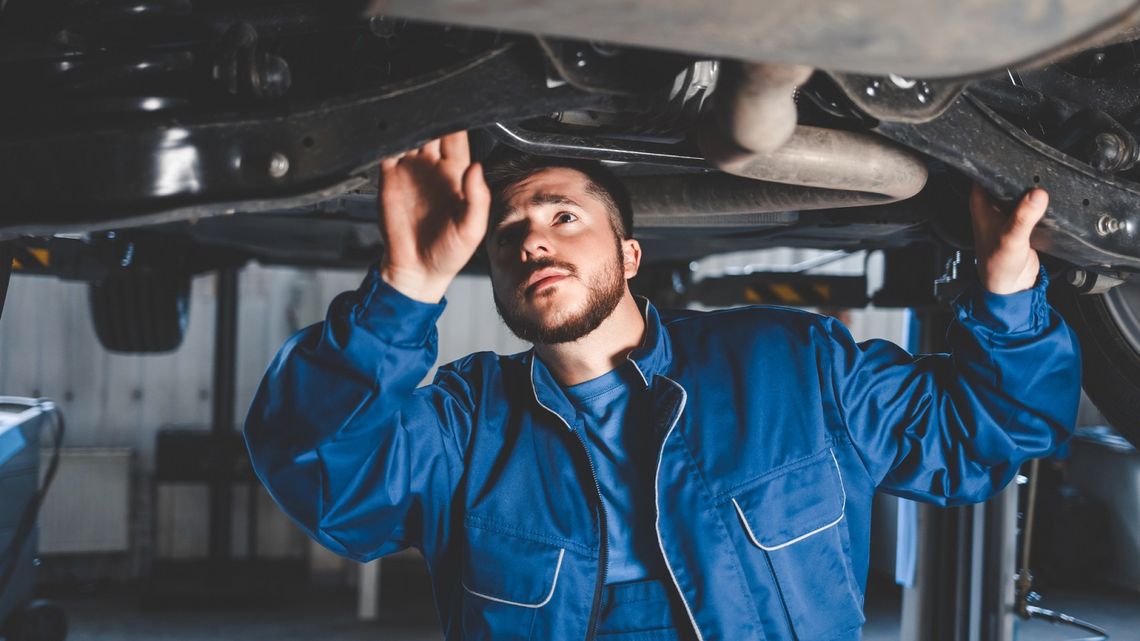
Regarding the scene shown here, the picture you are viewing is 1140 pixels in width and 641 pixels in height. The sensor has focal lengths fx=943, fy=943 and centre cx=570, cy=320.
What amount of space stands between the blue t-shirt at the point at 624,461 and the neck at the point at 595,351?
2cm

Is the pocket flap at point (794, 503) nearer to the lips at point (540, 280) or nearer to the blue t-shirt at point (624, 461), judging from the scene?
the blue t-shirt at point (624, 461)

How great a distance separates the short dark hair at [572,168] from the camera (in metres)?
1.33

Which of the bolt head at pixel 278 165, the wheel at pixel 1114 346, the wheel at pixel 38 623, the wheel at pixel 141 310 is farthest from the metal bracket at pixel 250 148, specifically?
the wheel at pixel 38 623

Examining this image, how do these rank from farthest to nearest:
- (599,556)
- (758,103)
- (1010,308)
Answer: (599,556) → (1010,308) → (758,103)

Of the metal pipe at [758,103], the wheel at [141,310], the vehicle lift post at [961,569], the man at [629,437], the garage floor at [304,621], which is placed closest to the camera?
the metal pipe at [758,103]

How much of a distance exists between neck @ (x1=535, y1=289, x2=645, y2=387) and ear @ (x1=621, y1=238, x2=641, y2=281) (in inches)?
2.6

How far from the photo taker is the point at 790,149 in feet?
2.80

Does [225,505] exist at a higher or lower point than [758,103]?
lower

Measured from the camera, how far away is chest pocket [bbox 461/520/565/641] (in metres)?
1.15

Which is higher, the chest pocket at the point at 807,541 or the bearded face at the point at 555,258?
the bearded face at the point at 555,258

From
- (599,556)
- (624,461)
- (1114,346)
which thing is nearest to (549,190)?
(624,461)

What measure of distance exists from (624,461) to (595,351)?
0.16 metres

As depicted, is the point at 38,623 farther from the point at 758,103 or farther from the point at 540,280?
the point at 758,103

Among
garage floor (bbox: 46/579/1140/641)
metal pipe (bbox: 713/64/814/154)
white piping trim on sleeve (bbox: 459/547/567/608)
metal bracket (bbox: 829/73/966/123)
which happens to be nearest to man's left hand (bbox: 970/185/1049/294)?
metal bracket (bbox: 829/73/966/123)
